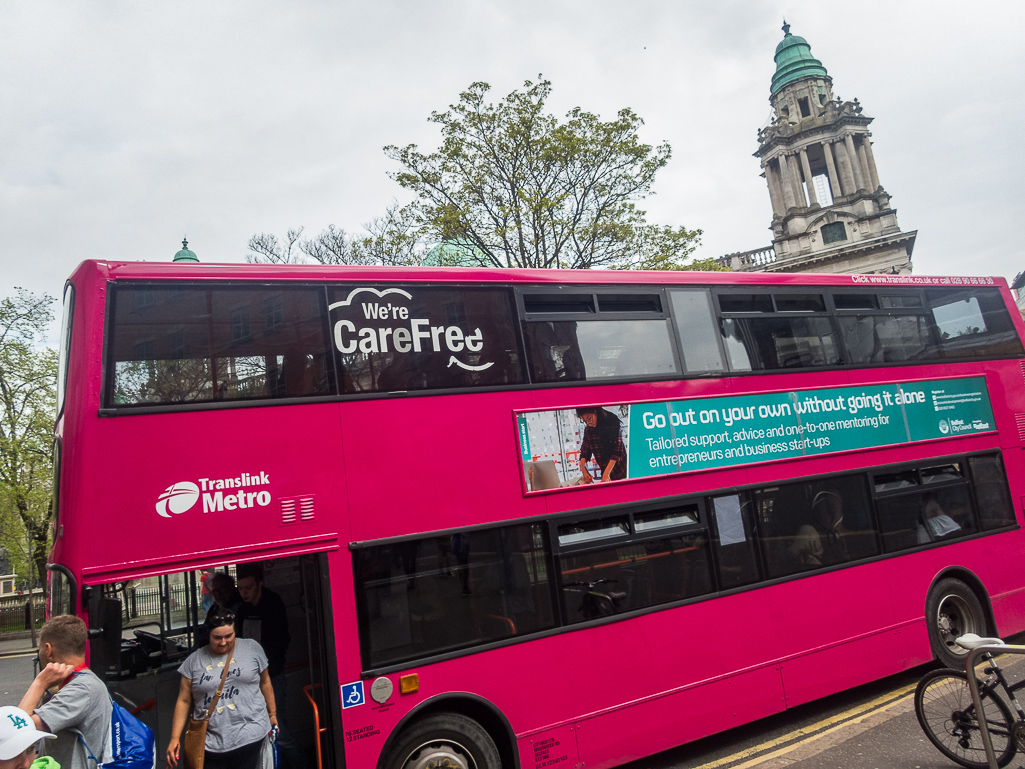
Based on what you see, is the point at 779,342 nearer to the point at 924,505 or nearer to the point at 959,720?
the point at 924,505

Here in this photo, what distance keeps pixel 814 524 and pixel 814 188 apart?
4944cm

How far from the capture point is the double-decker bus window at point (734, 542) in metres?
6.19

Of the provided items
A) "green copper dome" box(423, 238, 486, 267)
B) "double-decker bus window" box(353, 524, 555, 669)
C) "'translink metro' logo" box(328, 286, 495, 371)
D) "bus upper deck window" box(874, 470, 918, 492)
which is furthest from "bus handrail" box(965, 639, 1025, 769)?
"green copper dome" box(423, 238, 486, 267)

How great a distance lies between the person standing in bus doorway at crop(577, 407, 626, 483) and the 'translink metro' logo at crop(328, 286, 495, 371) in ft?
3.39

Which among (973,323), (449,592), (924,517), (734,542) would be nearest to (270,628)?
(449,592)

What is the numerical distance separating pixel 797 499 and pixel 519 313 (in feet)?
11.3

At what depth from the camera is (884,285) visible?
791 cm

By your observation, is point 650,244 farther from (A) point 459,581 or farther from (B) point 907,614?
(A) point 459,581

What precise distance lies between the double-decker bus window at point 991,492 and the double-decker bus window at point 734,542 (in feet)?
11.9

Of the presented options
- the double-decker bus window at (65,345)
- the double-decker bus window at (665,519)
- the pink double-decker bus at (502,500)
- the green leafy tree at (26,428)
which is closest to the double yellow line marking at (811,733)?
the pink double-decker bus at (502,500)

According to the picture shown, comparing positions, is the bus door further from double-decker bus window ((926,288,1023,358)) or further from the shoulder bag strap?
double-decker bus window ((926,288,1023,358))

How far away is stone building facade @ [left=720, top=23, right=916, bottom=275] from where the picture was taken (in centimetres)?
4634

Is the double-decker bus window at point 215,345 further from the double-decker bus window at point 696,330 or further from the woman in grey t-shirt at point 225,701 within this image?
the double-decker bus window at point 696,330

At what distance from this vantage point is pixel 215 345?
15.3ft
